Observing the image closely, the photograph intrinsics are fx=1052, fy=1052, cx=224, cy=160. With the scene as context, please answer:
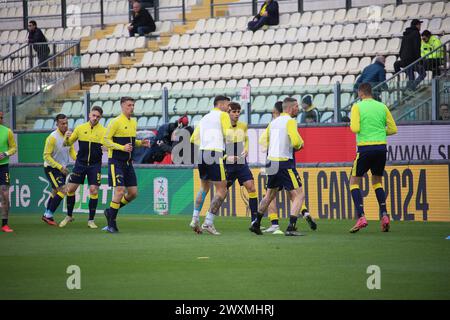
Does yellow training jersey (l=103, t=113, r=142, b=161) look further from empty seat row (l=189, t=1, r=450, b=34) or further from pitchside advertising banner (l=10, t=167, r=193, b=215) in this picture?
empty seat row (l=189, t=1, r=450, b=34)

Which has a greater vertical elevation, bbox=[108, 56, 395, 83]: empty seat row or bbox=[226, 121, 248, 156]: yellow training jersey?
bbox=[108, 56, 395, 83]: empty seat row

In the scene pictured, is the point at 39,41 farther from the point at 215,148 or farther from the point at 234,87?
the point at 215,148

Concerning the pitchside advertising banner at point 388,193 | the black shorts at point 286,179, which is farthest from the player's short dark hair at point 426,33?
the black shorts at point 286,179

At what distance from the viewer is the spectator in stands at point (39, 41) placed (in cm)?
3259

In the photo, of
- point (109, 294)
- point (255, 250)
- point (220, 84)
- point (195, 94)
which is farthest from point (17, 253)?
point (220, 84)

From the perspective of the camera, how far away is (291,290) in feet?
32.3

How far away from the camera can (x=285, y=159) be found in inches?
636

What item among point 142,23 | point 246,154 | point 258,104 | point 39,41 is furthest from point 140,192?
point 39,41

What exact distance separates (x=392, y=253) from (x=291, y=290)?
3.40 m

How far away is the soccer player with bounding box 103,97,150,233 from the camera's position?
17.2 meters

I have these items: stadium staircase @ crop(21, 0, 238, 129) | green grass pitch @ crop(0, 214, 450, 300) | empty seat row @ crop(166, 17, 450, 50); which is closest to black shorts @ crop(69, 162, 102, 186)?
green grass pitch @ crop(0, 214, 450, 300)

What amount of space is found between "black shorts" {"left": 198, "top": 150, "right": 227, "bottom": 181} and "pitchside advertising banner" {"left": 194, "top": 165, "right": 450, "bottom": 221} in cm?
423

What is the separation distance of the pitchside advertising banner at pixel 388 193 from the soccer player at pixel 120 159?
4.51m

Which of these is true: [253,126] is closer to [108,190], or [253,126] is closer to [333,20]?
[108,190]
